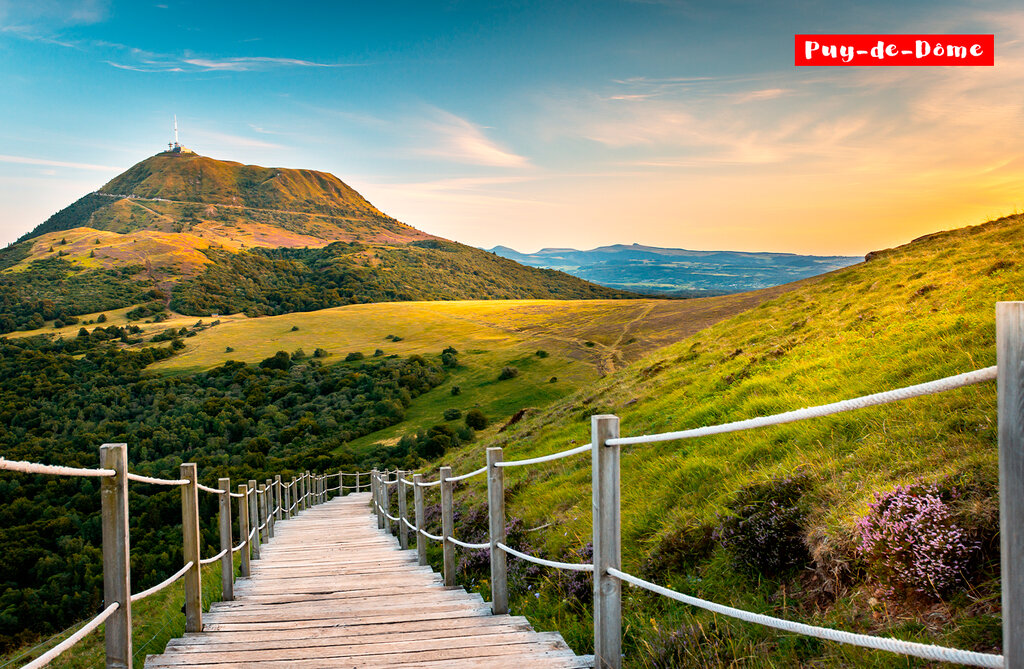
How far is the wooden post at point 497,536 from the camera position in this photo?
512cm

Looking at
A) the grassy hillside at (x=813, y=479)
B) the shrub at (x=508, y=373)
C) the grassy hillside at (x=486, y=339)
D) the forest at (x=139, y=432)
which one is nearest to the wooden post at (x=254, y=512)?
the grassy hillside at (x=813, y=479)

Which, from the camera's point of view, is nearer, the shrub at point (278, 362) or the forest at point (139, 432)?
the forest at point (139, 432)

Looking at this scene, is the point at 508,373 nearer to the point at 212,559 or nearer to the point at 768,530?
the point at 212,559

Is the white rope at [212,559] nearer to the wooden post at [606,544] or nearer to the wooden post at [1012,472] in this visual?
the wooden post at [606,544]

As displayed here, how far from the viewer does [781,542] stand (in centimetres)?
426

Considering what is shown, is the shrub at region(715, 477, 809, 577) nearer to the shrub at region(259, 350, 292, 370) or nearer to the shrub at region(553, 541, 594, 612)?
the shrub at region(553, 541, 594, 612)

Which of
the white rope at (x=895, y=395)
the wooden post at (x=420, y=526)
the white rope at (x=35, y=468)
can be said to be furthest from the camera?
the wooden post at (x=420, y=526)

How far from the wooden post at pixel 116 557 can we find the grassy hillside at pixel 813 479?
2625 millimetres

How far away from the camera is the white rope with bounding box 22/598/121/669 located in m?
2.52

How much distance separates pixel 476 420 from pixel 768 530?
58220mm

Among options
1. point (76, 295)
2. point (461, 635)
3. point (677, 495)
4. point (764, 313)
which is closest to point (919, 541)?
point (461, 635)

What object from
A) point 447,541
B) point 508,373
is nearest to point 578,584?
point 447,541

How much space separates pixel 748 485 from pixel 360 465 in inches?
2123

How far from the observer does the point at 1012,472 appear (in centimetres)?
153
